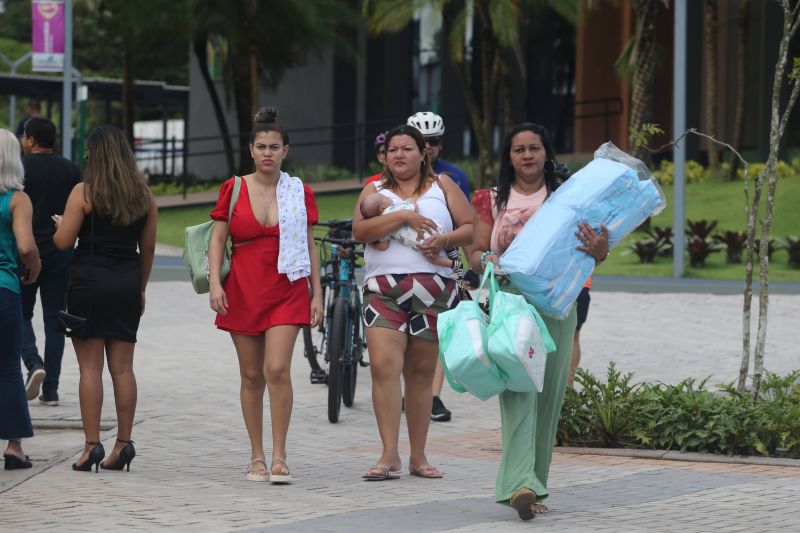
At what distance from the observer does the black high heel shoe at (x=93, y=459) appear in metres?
8.05

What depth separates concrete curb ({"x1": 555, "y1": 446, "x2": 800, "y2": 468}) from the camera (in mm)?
8344

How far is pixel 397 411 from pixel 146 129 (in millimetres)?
56570

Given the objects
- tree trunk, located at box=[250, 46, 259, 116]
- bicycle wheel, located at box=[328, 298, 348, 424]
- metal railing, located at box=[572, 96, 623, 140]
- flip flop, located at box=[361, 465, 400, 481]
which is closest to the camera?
flip flop, located at box=[361, 465, 400, 481]

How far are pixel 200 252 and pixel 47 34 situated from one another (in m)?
25.0

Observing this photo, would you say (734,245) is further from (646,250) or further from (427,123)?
(427,123)

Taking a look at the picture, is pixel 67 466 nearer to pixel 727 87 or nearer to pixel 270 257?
pixel 270 257

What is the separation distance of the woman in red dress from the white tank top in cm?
34

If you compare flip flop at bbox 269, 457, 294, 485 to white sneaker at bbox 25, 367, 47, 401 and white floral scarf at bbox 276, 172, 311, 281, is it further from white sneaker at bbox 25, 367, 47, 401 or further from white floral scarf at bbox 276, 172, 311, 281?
white sneaker at bbox 25, 367, 47, 401

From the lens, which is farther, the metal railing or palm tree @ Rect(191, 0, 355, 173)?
the metal railing

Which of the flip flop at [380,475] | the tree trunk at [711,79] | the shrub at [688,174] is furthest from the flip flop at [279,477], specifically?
the tree trunk at [711,79]

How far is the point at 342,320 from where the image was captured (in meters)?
10.0

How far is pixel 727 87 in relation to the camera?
3838cm

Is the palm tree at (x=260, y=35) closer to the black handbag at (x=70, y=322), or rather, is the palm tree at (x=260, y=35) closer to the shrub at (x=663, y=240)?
the shrub at (x=663, y=240)

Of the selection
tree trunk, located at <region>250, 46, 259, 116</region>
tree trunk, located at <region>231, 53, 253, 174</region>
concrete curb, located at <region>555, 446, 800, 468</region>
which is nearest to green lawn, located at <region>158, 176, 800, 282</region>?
tree trunk, located at <region>231, 53, 253, 174</region>
